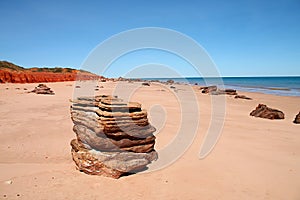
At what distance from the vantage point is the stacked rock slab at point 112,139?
485 cm

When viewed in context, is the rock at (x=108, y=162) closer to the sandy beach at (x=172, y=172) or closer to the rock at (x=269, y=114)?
the sandy beach at (x=172, y=172)

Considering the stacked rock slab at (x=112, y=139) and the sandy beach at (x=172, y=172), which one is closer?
the sandy beach at (x=172, y=172)

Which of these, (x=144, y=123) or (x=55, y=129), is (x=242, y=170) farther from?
(x=55, y=129)

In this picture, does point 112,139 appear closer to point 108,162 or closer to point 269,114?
point 108,162

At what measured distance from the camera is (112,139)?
4.92 metres

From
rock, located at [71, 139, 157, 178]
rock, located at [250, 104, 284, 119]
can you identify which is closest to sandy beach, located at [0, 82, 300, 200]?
rock, located at [71, 139, 157, 178]

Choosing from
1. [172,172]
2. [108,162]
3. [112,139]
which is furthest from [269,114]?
[108,162]

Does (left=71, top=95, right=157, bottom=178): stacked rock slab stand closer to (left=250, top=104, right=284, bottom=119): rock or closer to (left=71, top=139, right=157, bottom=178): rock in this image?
(left=71, top=139, right=157, bottom=178): rock

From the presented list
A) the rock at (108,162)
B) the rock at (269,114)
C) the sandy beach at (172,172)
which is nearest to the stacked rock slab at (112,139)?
the rock at (108,162)

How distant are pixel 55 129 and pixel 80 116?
4065 millimetres

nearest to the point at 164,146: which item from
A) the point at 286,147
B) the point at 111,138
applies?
the point at 111,138

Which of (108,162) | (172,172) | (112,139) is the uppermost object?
(112,139)

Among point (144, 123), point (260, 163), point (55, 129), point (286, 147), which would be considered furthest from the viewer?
point (55, 129)

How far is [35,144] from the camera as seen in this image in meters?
7.10
